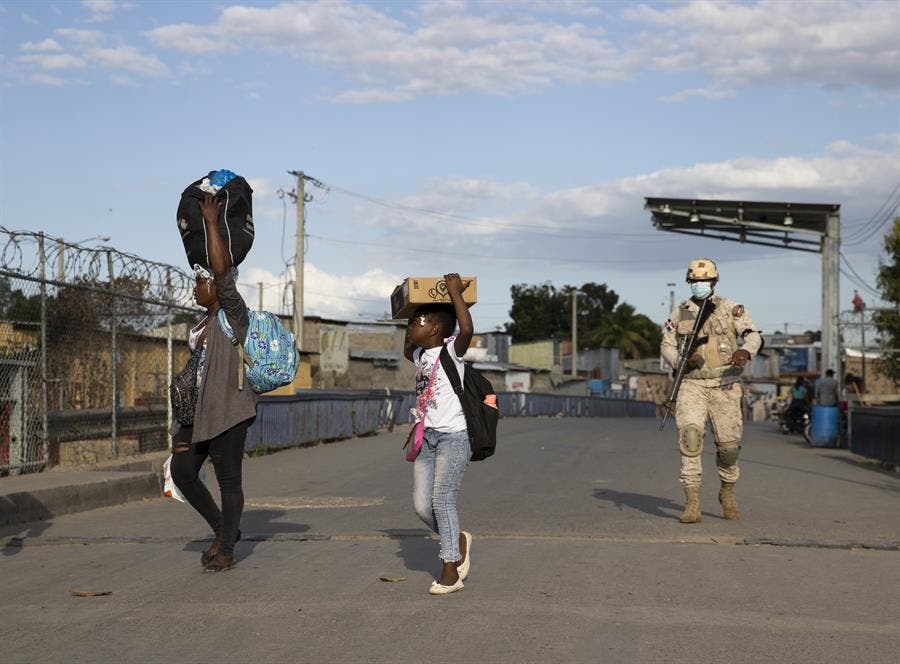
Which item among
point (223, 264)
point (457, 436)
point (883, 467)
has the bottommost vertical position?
point (883, 467)

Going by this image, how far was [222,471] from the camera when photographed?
6.84m

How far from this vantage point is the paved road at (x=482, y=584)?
502 centimetres

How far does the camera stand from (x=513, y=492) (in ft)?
39.7

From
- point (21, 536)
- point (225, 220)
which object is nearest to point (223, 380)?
→ point (225, 220)

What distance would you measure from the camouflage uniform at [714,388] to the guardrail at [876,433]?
8.91 m

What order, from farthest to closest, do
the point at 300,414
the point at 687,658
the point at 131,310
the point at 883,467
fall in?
the point at 300,414 → the point at 883,467 → the point at 131,310 → the point at 687,658

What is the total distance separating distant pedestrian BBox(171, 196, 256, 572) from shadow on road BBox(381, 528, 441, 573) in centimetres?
109

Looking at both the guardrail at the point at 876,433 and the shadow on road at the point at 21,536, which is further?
the guardrail at the point at 876,433

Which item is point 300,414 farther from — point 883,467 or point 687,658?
point 687,658

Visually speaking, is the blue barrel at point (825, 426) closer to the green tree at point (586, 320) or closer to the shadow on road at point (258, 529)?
the shadow on road at point (258, 529)

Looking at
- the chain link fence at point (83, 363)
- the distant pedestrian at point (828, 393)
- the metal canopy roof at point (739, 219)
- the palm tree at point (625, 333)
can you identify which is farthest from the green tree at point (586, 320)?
the chain link fence at point (83, 363)

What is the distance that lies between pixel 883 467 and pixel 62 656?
50.3ft

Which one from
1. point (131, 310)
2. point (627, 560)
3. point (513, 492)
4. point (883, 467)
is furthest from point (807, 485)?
point (131, 310)

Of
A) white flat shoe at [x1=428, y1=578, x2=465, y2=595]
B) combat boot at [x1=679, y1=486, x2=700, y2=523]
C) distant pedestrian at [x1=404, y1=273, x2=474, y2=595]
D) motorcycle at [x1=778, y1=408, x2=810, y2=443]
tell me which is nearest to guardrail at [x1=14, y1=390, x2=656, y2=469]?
combat boot at [x1=679, y1=486, x2=700, y2=523]
